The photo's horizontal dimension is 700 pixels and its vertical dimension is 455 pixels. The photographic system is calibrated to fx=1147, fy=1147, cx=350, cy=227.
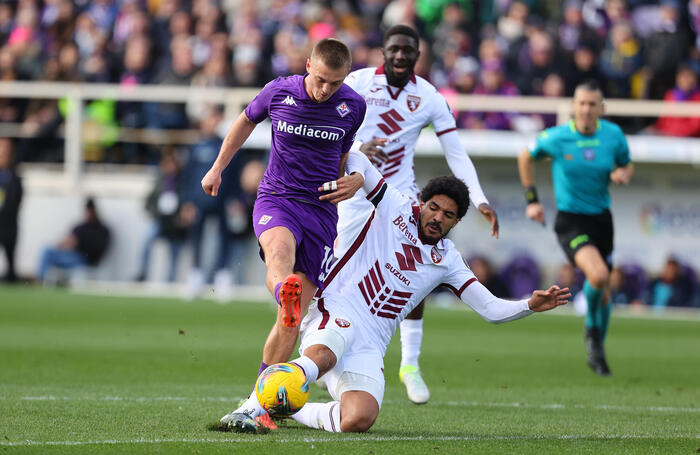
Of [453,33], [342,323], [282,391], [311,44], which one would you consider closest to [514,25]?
[453,33]

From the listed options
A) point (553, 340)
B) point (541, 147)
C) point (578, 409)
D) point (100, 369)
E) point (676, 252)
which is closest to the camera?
point (578, 409)

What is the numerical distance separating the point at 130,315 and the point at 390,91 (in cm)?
828

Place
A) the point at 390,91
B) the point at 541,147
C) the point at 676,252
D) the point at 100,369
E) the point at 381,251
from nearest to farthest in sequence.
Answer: the point at 381,251 < the point at 390,91 < the point at 100,369 < the point at 541,147 < the point at 676,252

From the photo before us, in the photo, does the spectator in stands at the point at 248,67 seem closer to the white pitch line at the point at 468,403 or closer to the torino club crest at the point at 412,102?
the torino club crest at the point at 412,102

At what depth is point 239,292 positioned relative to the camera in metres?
20.9

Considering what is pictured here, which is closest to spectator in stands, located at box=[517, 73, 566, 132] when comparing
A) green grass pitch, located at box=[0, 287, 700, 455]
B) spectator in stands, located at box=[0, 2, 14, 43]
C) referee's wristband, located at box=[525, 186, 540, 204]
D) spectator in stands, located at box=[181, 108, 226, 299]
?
green grass pitch, located at box=[0, 287, 700, 455]

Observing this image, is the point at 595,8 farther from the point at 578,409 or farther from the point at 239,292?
the point at 578,409

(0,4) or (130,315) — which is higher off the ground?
(0,4)

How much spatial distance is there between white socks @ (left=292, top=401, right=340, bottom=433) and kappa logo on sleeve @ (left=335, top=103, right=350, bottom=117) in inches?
74.6

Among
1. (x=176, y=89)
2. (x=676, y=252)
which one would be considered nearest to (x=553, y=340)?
(x=676, y=252)

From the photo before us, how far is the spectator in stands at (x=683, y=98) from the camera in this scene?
19422 millimetres

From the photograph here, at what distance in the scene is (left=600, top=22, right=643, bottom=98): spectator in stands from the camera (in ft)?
64.2

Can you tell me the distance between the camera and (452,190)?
7070mm

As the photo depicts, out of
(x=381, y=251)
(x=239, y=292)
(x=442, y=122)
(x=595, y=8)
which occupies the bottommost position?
(x=239, y=292)
